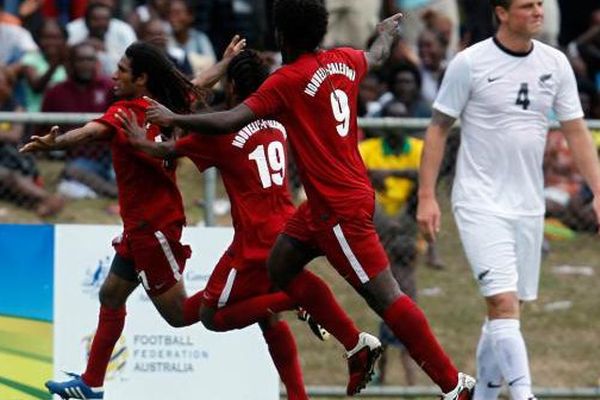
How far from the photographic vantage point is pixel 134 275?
11.7 metres

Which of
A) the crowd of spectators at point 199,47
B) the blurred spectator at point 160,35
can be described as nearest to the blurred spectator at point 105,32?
the crowd of spectators at point 199,47

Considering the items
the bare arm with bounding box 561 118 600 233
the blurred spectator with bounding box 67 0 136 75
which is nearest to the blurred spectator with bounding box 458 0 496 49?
the blurred spectator with bounding box 67 0 136 75

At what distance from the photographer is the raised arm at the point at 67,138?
1062cm

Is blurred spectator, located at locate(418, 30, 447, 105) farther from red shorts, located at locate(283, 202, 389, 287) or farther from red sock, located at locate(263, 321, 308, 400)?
red shorts, located at locate(283, 202, 389, 287)

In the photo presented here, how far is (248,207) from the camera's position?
11.3 metres

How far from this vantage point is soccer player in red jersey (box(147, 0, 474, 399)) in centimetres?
1048

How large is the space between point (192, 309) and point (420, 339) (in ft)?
5.06

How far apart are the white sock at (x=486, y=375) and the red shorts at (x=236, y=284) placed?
1252mm

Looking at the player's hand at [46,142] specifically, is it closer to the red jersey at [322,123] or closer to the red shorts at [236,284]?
the red jersey at [322,123]

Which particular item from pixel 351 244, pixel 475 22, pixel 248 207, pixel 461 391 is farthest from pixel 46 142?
pixel 475 22

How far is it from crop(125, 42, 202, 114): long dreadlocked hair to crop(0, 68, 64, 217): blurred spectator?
3.34m

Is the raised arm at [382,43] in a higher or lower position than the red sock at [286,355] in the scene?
higher

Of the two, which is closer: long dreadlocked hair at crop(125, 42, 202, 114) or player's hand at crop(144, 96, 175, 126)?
player's hand at crop(144, 96, 175, 126)

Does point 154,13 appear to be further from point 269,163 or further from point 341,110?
point 341,110
